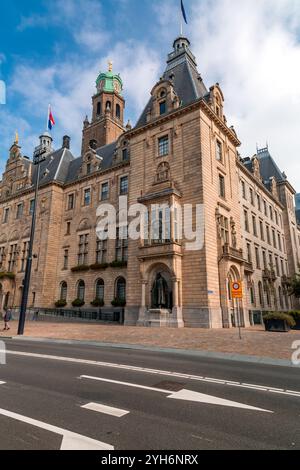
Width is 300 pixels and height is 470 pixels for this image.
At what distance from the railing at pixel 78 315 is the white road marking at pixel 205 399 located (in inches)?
857

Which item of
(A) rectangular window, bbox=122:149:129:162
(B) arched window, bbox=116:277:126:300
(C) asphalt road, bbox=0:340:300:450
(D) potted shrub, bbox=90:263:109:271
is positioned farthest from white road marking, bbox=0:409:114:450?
(A) rectangular window, bbox=122:149:129:162

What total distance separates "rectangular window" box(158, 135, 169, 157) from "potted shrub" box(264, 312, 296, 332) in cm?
1631

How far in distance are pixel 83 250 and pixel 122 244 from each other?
609cm

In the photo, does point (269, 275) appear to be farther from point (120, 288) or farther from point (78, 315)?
point (78, 315)

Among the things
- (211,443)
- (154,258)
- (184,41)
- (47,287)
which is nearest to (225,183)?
(154,258)

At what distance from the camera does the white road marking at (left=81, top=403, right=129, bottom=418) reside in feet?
15.6

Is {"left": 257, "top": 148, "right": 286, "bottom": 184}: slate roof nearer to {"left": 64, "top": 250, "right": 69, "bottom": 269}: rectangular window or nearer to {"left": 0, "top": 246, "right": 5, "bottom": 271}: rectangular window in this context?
{"left": 64, "top": 250, "right": 69, "bottom": 269}: rectangular window

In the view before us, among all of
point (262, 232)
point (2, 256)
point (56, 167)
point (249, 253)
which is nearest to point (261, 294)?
point (249, 253)

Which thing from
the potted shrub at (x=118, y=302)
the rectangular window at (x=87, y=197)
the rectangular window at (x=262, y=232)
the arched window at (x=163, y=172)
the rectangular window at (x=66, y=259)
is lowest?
the potted shrub at (x=118, y=302)

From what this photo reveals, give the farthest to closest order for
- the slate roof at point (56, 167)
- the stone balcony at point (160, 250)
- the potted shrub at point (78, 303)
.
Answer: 1. the slate roof at point (56, 167)
2. the potted shrub at point (78, 303)
3. the stone balcony at point (160, 250)

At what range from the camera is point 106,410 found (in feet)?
16.2

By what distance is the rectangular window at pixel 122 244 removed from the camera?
31.1m

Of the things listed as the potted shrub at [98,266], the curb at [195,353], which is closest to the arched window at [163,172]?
the potted shrub at [98,266]

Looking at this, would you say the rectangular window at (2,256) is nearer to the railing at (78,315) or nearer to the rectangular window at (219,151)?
the railing at (78,315)
